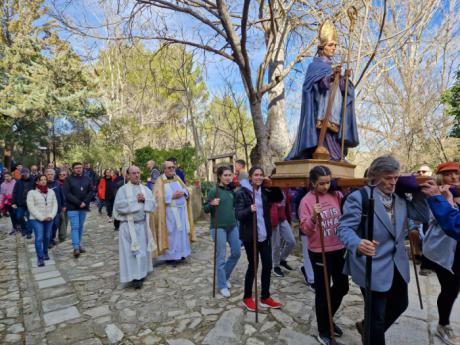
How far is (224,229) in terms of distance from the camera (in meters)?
4.39

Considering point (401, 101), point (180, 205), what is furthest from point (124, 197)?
point (401, 101)

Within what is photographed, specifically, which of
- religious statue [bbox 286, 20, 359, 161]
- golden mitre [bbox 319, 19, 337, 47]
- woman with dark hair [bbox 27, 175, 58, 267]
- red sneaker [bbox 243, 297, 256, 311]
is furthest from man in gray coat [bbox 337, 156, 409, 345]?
woman with dark hair [bbox 27, 175, 58, 267]

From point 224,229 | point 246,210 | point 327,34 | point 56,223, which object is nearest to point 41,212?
point 56,223

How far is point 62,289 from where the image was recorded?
471 cm

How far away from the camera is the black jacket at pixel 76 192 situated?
21.7ft

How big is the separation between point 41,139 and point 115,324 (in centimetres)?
2414

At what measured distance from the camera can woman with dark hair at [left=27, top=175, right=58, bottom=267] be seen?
19.4 ft

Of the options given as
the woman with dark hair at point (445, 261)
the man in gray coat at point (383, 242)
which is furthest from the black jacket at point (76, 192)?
the woman with dark hair at point (445, 261)

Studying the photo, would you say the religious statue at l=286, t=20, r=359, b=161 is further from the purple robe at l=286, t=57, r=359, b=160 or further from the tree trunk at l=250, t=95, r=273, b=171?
the tree trunk at l=250, t=95, r=273, b=171

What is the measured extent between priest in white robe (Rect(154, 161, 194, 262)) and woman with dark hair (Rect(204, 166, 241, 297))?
1.61 metres

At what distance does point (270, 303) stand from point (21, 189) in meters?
7.20

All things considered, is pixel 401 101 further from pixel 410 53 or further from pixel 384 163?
pixel 384 163

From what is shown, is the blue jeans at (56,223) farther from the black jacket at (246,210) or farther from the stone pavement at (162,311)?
the black jacket at (246,210)

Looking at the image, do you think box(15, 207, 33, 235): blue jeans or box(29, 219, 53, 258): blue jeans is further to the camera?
box(15, 207, 33, 235): blue jeans
